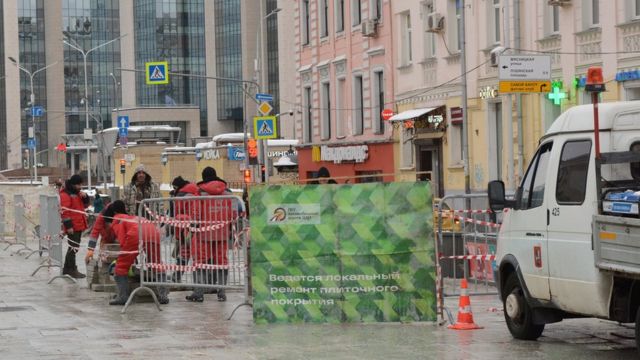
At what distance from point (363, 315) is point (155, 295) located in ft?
13.8

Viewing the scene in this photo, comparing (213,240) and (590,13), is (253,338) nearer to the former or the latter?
(213,240)

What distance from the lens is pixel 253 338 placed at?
44.0ft

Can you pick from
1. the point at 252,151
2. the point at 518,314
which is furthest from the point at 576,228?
the point at 252,151

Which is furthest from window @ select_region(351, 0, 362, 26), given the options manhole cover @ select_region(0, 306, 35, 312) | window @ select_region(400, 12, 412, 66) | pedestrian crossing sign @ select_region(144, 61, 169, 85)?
manhole cover @ select_region(0, 306, 35, 312)

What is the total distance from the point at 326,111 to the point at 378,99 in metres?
5.37

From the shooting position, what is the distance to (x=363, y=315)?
1401 centimetres

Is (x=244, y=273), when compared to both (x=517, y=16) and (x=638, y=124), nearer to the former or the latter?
(x=638, y=124)

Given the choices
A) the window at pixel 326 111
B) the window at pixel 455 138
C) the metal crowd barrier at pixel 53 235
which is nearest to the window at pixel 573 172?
the metal crowd barrier at pixel 53 235

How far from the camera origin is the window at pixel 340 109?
49.4m

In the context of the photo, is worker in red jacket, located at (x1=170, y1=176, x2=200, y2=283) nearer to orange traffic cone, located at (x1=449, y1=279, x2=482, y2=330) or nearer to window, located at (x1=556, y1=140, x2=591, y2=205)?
orange traffic cone, located at (x1=449, y1=279, x2=482, y2=330)

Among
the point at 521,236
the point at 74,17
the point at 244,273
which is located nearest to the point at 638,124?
the point at 521,236

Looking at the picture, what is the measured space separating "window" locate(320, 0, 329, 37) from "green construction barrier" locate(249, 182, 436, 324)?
38.0 meters

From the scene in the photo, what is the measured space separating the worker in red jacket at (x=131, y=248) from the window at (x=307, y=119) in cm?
3594

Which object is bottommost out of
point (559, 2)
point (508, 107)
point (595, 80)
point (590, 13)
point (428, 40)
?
point (595, 80)
